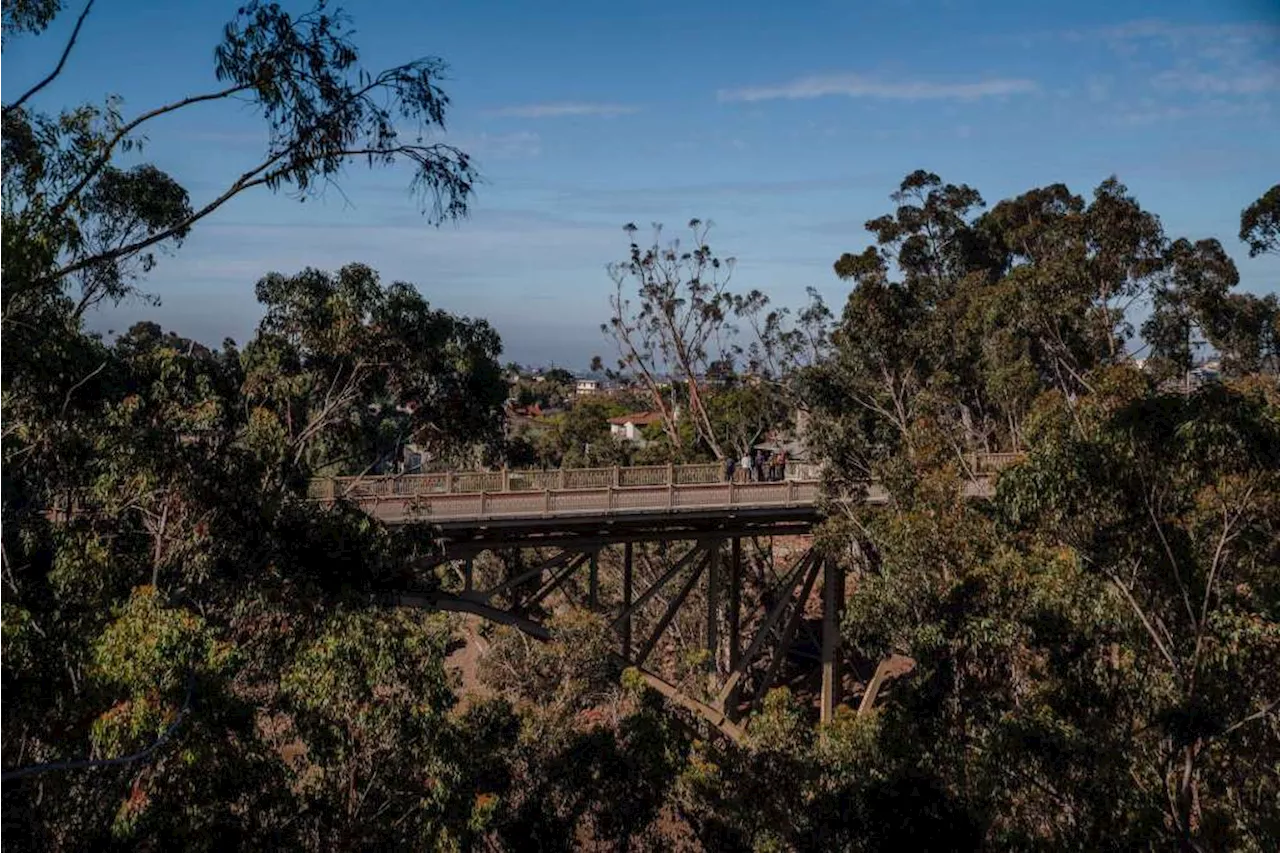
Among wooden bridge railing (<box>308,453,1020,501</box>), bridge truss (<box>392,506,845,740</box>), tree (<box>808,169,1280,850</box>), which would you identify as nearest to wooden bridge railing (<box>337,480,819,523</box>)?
wooden bridge railing (<box>308,453,1020,501</box>)

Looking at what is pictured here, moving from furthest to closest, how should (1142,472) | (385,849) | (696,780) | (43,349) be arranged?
(696,780) → (385,849) → (1142,472) → (43,349)

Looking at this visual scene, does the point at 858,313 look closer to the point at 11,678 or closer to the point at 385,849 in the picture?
the point at 385,849

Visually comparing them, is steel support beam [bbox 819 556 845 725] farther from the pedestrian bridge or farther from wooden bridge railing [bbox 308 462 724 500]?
wooden bridge railing [bbox 308 462 724 500]

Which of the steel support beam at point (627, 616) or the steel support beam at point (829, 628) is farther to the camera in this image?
the steel support beam at point (829, 628)

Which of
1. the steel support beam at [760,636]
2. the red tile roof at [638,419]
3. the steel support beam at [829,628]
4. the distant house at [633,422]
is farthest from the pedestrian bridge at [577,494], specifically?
the red tile roof at [638,419]

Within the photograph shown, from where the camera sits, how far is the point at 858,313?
21875 mm

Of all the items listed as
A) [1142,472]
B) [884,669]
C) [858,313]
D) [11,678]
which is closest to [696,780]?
[1142,472]

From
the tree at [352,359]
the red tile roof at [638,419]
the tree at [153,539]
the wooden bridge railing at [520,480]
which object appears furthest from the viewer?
the red tile roof at [638,419]

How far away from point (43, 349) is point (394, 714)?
4.67 meters

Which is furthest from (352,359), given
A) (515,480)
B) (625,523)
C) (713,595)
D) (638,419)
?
(638,419)

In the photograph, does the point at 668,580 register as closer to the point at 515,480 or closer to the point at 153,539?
the point at 515,480

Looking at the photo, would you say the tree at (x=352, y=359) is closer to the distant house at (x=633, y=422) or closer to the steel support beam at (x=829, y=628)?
the steel support beam at (x=829, y=628)

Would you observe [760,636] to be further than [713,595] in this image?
Yes

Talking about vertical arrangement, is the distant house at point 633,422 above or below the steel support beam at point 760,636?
above
